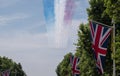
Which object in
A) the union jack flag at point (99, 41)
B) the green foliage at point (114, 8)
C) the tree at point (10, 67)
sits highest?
the green foliage at point (114, 8)

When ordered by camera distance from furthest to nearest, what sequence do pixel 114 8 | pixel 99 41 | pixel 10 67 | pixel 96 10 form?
A: pixel 10 67 → pixel 96 10 → pixel 114 8 → pixel 99 41

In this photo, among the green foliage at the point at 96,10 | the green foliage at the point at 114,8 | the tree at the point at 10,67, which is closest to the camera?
the green foliage at the point at 114,8

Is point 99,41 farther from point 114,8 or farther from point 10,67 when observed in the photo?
point 10,67

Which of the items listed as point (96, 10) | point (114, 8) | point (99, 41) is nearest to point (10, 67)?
point (96, 10)

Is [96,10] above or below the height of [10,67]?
above

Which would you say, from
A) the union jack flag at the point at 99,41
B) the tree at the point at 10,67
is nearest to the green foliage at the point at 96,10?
the union jack flag at the point at 99,41

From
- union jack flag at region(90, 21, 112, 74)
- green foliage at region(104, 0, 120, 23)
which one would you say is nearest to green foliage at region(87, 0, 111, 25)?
green foliage at region(104, 0, 120, 23)

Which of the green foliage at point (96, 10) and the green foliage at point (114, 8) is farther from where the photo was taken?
the green foliage at point (96, 10)

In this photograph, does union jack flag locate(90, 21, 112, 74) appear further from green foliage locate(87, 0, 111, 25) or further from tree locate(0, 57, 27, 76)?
tree locate(0, 57, 27, 76)

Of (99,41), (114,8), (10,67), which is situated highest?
(114,8)

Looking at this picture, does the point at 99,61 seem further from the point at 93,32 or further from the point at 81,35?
the point at 81,35

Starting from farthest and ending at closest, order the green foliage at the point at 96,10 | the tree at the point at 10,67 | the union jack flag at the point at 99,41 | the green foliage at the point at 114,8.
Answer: the tree at the point at 10,67 → the green foliage at the point at 96,10 → the green foliage at the point at 114,8 → the union jack flag at the point at 99,41

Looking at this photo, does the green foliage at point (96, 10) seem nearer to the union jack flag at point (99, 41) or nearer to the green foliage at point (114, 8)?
the green foliage at point (114, 8)

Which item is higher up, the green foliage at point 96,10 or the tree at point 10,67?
the green foliage at point 96,10
